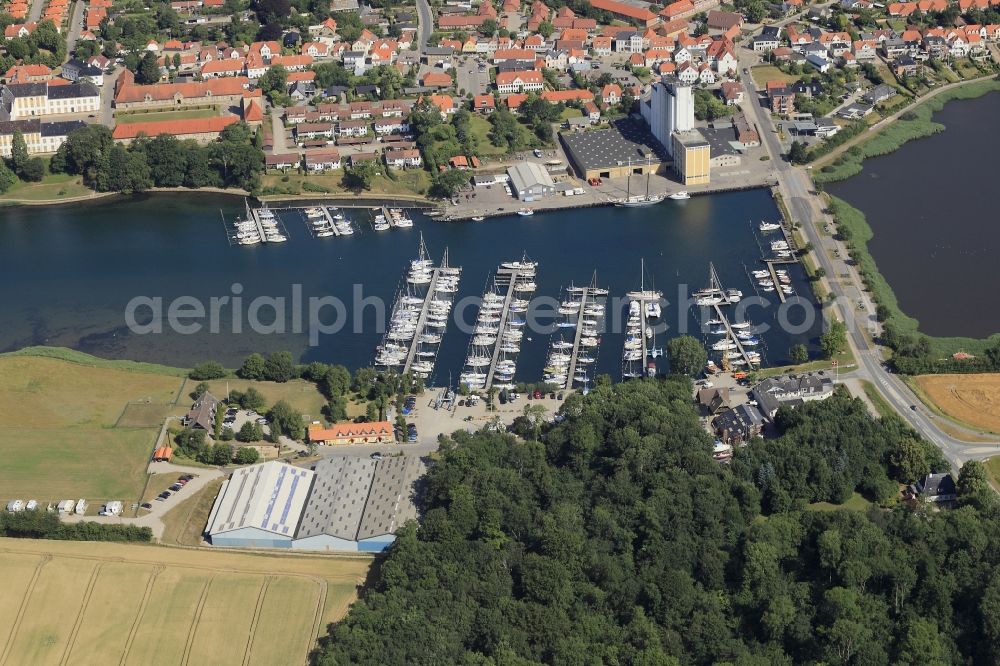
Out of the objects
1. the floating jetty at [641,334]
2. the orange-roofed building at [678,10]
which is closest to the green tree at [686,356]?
the floating jetty at [641,334]

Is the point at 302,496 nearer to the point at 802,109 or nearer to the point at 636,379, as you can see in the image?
the point at 636,379

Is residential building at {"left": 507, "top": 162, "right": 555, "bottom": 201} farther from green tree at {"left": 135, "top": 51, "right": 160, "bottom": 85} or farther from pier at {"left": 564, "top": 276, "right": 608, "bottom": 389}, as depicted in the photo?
green tree at {"left": 135, "top": 51, "right": 160, "bottom": 85}

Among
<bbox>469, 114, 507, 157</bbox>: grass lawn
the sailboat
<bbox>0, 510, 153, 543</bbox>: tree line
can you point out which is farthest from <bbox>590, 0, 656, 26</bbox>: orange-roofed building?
<bbox>0, 510, 153, 543</bbox>: tree line

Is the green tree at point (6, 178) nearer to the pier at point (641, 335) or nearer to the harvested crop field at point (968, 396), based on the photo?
the pier at point (641, 335)

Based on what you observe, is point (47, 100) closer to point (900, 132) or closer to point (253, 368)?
point (253, 368)

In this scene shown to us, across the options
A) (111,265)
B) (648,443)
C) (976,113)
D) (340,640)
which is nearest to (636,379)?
(648,443)

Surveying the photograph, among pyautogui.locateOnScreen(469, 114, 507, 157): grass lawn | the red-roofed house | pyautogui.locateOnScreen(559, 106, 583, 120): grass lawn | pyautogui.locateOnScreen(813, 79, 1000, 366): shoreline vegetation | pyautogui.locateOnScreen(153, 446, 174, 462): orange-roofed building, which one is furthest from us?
the red-roofed house
